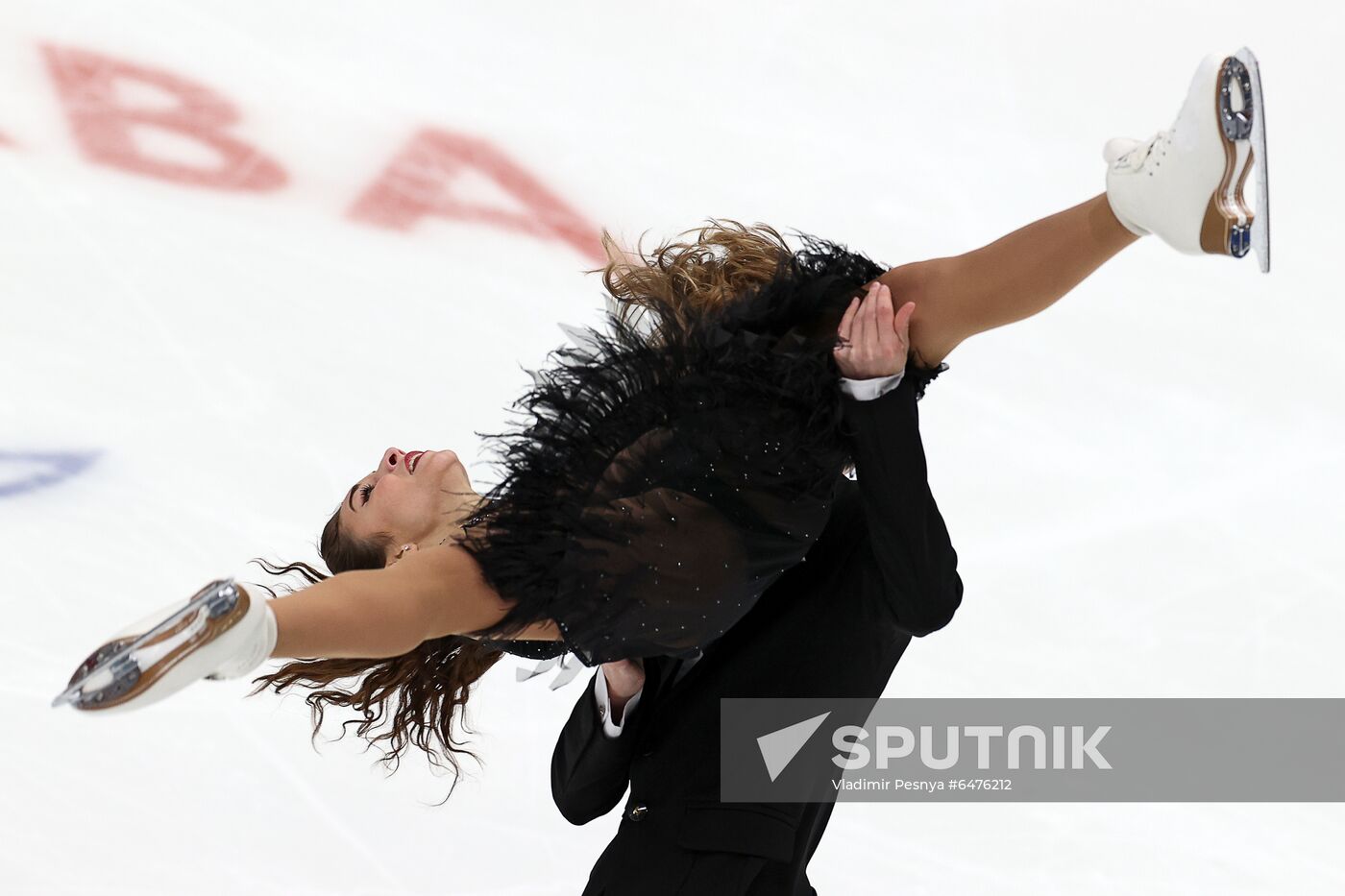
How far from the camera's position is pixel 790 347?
6.29 ft

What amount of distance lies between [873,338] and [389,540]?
841 mm

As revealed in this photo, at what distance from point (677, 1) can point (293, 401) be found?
1585 mm

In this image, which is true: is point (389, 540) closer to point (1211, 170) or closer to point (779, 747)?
point (779, 747)

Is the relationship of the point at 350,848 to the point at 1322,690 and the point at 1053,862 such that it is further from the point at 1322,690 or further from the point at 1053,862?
the point at 1322,690

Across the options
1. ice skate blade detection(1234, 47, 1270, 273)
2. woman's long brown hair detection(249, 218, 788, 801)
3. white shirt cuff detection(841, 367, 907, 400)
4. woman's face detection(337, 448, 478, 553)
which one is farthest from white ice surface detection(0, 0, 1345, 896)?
ice skate blade detection(1234, 47, 1270, 273)

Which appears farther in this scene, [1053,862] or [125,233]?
[125,233]

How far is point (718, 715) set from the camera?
2203 mm

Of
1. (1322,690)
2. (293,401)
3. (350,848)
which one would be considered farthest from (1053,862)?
(293,401)

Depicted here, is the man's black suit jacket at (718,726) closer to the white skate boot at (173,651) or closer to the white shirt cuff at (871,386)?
the white shirt cuff at (871,386)

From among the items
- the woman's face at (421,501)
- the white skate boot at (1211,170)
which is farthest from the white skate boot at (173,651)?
the white skate boot at (1211,170)

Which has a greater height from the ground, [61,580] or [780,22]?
[780,22]

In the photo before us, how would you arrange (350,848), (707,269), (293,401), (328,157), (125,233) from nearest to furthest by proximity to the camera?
(707,269)
(350,848)
(293,401)
(125,233)
(328,157)

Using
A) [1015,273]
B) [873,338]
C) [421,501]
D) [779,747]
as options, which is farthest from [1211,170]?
[421,501]

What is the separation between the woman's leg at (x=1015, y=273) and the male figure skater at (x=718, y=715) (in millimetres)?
315
